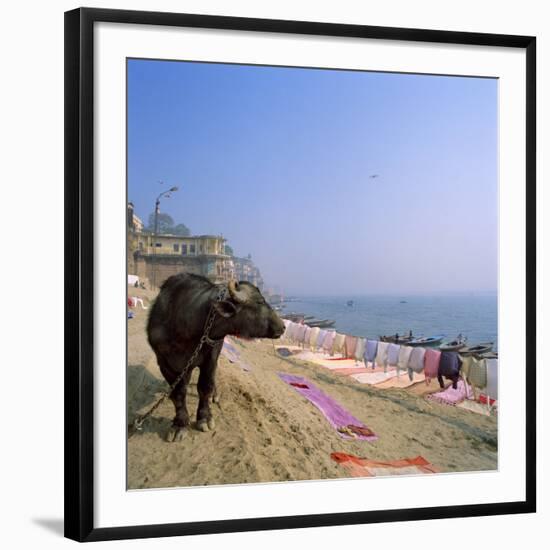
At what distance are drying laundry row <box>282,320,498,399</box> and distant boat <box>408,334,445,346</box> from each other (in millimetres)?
26

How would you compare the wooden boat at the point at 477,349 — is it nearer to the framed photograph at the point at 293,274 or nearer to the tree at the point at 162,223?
the framed photograph at the point at 293,274

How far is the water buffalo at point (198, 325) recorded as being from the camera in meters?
3.85

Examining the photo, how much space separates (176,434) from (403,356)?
120 cm

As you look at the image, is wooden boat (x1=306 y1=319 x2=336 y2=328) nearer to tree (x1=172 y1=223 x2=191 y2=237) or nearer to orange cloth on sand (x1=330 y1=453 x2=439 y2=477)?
orange cloth on sand (x1=330 y1=453 x2=439 y2=477)

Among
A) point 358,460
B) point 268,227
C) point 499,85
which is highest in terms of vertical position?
point 499,85

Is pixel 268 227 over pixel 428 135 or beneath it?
beneath

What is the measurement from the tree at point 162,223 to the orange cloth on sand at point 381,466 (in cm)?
135

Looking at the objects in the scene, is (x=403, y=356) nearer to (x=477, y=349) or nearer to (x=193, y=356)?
(x=477, y=349)

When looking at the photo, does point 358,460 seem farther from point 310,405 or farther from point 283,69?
point 283,69

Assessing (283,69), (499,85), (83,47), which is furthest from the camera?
(499,85)

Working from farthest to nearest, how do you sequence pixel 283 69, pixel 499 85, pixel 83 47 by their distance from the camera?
pixel 499 85 < pixel 283 69 < pixel 83 47

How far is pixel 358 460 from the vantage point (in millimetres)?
4016
